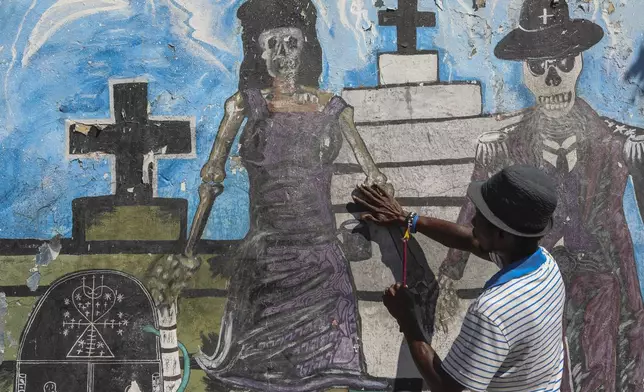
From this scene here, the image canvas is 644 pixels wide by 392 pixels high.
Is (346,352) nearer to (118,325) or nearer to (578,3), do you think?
(118,325)

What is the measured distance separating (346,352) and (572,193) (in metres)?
1.47

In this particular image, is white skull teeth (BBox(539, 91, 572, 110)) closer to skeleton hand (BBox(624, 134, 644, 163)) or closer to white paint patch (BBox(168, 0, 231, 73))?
skeleton hand (BBox(624, 134, 644, 163))

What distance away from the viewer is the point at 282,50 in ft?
9.83

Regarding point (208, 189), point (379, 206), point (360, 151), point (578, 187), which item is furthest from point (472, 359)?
point (208, 189)

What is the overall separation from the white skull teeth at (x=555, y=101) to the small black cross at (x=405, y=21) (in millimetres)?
750

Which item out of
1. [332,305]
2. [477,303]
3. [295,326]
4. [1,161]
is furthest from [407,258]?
[1,161]

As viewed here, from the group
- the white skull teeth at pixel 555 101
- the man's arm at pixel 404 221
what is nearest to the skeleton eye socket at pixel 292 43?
the man's arm at pixel 404 221

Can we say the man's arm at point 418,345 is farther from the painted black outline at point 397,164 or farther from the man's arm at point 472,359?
the painted black outline at point 397,164

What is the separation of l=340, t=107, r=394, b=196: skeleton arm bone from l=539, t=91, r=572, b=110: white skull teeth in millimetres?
944

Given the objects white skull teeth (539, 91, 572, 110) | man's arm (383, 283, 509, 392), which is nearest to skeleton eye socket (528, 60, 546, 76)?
white skull teeth (539, 91, 572, 110)

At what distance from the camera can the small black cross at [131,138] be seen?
295 centimetres

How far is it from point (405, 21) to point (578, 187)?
1277 millimetres

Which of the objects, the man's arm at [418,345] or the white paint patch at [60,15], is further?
the white paint patch at [60,15]

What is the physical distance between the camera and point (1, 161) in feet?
9.68
